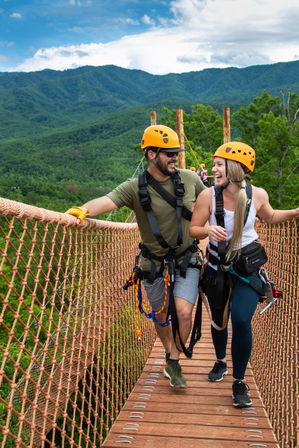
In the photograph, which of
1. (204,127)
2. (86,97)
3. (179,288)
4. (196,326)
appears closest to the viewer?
(179,288)

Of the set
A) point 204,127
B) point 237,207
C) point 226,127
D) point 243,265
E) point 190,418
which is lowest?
point 190,418

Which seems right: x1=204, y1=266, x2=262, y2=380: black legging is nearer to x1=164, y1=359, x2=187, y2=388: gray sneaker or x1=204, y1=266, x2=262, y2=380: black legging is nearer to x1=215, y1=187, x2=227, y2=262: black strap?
x1=215, y1=187, x2=227, y2=262: black strap

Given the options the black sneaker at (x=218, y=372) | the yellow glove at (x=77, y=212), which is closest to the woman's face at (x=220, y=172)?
the yellow glove at (x=77, y=212)

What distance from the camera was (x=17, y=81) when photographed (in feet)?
655

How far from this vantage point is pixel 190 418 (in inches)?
82.0

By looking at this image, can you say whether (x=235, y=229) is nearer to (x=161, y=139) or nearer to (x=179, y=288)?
(x=179, y=288)

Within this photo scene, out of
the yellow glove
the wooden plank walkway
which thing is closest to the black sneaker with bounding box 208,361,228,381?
the wooden plank walkway

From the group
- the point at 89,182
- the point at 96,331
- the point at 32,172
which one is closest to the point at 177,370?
the point at 96,331

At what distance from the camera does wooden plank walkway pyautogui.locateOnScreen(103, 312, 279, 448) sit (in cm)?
191

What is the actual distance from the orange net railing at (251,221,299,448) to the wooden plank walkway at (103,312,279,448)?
0.07 m

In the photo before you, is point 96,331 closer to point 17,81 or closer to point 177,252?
point 177,252

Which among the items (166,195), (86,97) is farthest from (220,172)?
(86,97)

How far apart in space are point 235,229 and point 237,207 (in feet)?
0.32

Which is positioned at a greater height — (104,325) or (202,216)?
(202,216)
